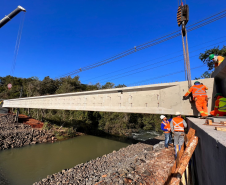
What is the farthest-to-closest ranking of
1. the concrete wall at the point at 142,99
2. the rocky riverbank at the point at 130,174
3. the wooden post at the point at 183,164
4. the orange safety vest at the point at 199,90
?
the concrete wall at the point at 142,99, the orange safety vest at the point at 199,90, the rocky riverbank at the point at 130,174, the wooden post at the point at 183,164

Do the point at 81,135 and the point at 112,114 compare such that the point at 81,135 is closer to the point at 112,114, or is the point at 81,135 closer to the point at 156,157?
the point at 112,114

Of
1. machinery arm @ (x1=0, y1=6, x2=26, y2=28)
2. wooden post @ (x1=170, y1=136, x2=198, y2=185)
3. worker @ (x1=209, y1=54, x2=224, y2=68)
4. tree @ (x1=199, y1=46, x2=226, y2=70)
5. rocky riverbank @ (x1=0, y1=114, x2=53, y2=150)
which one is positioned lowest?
rocky riverbank @ (x1=0, y1=114, x2=53, y2=150)

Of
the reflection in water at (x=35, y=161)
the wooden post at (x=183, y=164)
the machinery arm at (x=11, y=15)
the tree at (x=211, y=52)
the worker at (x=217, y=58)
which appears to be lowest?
the reflection in water at (x=35, y=161)

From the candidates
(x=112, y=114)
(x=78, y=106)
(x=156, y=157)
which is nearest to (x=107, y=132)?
(x=112, y=114)

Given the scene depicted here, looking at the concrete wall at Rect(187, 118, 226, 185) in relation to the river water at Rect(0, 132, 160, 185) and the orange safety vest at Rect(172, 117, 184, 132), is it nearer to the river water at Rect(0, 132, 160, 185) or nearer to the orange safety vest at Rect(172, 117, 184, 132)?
the orange safety vest at Rect(172, 117, 184, 132)

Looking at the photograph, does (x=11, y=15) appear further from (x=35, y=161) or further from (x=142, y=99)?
(x=142, y=99)

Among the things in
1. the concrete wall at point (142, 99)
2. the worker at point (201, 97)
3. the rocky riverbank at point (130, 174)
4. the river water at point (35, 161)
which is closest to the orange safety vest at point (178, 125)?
the worker at point (201, 97)

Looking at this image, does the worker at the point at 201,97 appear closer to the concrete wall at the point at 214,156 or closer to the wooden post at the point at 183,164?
the wooden post at the point at 183,164

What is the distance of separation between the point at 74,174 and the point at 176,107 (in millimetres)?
6103

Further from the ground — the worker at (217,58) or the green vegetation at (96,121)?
the worker at (217,58)

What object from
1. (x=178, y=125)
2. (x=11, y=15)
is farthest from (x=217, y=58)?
(x=11, y=15)

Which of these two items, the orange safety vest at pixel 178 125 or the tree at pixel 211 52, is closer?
the orange safety vest at pixel 178 125

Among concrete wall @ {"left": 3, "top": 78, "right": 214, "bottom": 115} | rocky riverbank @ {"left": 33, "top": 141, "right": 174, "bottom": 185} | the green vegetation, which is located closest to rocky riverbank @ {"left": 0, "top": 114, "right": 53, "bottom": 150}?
the green vegetation

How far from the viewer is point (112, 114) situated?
20500 mm
